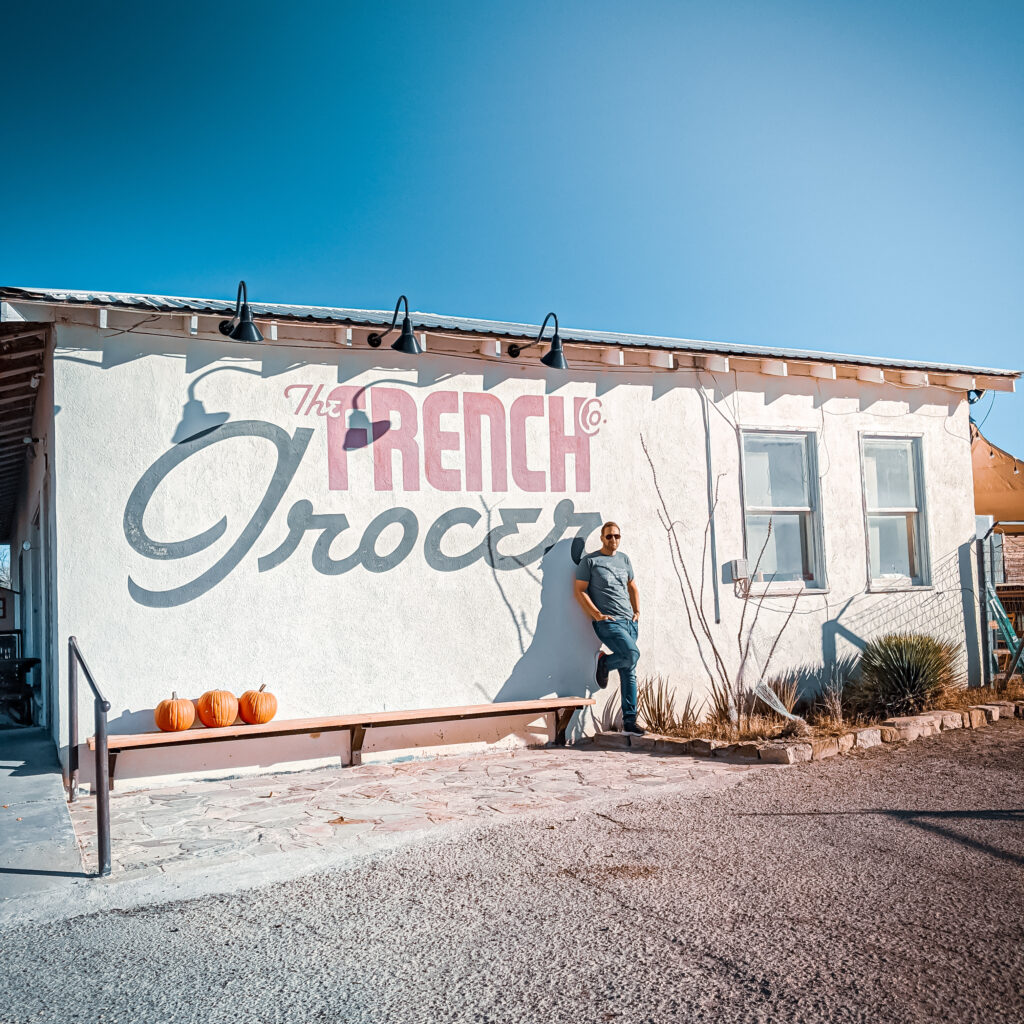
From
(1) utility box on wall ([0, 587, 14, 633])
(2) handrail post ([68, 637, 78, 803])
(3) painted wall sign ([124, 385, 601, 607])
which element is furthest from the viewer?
(1) utility box on wall ([0, 587, 14, 633])

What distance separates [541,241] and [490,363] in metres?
4.47

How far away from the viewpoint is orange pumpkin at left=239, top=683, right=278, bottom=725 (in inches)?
292

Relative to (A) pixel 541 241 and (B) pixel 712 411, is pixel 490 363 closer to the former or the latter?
(B) pixel 712 411

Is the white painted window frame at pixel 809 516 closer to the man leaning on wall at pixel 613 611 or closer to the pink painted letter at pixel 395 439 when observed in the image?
the man leaning on wall at pixel 613 611

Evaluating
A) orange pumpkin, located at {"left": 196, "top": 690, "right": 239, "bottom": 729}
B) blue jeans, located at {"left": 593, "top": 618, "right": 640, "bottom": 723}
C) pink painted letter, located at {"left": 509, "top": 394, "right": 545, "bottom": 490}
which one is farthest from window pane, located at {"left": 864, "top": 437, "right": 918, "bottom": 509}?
orange pumpkin, located at {"left": 196, "top": 690, "right": 239, "bottom": 729}

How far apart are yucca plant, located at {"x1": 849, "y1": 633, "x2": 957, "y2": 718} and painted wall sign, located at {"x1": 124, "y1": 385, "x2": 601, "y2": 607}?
3.20 meters

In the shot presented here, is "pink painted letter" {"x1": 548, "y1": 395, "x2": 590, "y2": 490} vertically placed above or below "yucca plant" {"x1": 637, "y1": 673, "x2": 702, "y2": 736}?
above

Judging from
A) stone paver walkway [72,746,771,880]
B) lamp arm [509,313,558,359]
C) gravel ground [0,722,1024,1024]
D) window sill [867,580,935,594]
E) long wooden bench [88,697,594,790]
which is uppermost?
lamp arm [509,313,558,359]

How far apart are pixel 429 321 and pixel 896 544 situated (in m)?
5.99

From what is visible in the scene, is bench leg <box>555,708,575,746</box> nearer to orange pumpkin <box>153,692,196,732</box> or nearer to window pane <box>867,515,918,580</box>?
orange pumpkin <box>153,692,196,732</box>

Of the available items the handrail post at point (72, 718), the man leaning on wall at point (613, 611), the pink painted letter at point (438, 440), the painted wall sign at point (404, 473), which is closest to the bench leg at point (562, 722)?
the man leaning on wall at point (613, 611)

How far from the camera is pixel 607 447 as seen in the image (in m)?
9.34

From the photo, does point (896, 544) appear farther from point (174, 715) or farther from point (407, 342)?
point (174, 715)

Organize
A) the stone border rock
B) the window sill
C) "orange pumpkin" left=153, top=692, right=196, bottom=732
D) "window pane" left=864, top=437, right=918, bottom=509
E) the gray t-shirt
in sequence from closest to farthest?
"orange pumpkin" left=153, top=692, right=196, bottom=732
the stone border rock
the gray t-shirt
the window sill
"window pane" left=864, top=437, right=918, bottom=509
